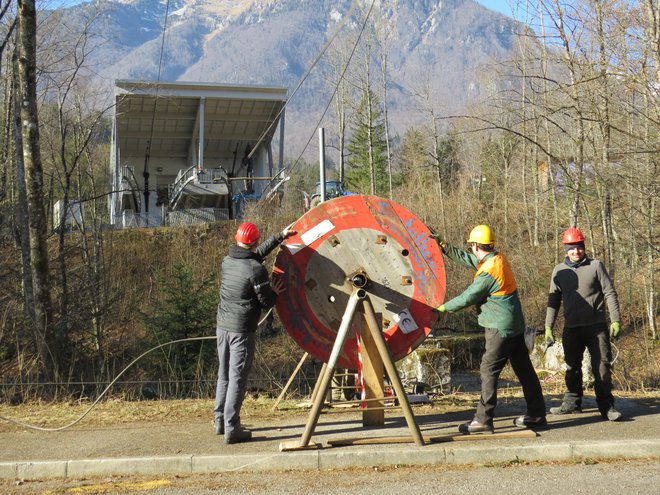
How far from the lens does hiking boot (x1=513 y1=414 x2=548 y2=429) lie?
7.21 metres

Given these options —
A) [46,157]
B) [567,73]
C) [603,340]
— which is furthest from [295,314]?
[46,157]

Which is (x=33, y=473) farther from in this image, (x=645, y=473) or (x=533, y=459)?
(x=645, y=473)

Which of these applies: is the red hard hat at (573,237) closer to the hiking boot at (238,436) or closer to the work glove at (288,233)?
the work glove at (288,233)

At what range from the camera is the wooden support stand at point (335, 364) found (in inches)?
258

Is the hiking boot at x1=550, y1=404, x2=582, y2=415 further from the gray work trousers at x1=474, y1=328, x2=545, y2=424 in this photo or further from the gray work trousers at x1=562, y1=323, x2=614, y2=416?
the gray work trousers at x1=474, y1=328, x2=545, y2=424

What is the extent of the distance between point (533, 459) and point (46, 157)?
26.5 metres

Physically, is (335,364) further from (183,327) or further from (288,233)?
(183,327)

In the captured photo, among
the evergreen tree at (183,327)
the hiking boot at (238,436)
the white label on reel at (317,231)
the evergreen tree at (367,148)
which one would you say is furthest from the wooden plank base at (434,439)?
the evergreen tree at (367,148)

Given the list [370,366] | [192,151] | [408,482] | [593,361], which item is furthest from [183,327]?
[192,151]

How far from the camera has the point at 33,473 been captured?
6.32m

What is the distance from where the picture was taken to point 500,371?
7059 millimetres

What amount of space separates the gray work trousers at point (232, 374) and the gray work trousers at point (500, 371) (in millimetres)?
2338

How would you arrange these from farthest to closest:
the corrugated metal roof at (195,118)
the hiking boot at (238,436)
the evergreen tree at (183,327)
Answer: the corrugated metal roof at (195,118) < the evergreen tree at (183,327) < the hiking boot at (238,436)

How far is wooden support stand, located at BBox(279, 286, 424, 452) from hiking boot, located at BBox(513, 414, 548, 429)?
4.16ft
